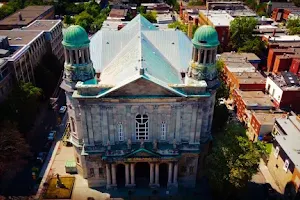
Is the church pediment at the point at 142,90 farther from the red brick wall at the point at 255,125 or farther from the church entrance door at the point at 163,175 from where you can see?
the red brick wall at the point at 255,125

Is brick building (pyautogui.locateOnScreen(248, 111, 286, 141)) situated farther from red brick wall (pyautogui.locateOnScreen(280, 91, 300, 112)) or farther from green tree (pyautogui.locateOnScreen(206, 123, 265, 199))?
green tree (pyautogui.locateOnScreen(206, 123, 265, 199))

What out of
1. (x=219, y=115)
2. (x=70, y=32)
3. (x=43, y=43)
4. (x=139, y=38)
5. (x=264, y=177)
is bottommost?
(x=264, y=177)

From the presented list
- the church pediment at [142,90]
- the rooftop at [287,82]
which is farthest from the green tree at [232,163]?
the rooftop at [287,82]

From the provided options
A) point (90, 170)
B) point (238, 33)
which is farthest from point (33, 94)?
point (238, 33)

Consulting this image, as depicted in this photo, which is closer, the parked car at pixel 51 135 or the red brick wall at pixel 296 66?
the parked car at pixel 51 135

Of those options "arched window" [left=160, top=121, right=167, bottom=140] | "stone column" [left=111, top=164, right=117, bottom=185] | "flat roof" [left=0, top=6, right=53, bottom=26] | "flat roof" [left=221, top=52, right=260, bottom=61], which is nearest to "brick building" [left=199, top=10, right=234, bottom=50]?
"flat roof" [left=221, top=52, right=260, bottom=61]

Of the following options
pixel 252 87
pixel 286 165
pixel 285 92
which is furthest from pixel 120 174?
pixel 285 92

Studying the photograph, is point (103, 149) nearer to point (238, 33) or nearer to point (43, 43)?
point (43, 43)
